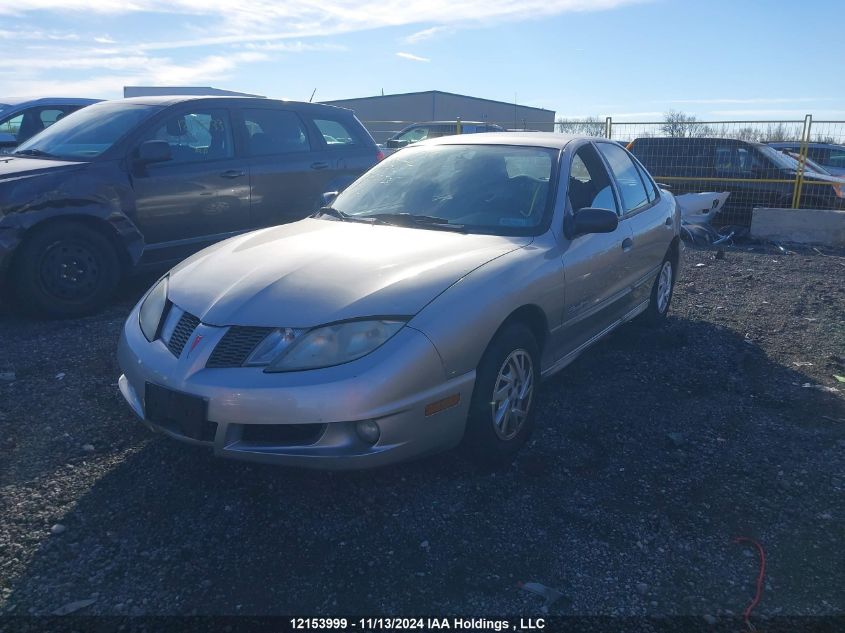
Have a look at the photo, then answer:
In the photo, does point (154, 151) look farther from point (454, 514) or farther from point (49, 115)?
point (49, 115)

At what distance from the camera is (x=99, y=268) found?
18.9ft

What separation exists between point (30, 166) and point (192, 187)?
128 centimetres

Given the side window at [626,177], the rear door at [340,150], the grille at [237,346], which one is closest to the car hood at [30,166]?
the rear door at [340,150]

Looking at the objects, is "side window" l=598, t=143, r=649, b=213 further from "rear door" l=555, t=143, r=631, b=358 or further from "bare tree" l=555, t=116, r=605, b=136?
"bare tree" l=555, t=116, r=605, b=136

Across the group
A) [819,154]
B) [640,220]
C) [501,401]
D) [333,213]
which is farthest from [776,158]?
[501,401]

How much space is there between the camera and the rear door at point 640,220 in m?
4.97

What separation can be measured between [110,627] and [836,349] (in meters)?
5.54

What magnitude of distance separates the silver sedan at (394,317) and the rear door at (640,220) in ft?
1.32

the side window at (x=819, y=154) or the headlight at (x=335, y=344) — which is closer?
the headlight at (x=335, y=344)

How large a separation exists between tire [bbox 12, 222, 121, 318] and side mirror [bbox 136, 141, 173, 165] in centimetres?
76

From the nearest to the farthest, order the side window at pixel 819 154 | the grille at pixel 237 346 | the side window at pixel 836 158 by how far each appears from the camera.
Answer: the grille at pixel 237 346 < the side window at pixel 819 154 < the side window at pixel 836 158

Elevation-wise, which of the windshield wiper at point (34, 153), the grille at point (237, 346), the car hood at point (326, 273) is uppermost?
the windshield wiper at point (34, 153)

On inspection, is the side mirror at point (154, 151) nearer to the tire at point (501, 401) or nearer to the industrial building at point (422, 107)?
the tire at point (501, 401)

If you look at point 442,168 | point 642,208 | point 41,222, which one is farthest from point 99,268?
point 642,208
